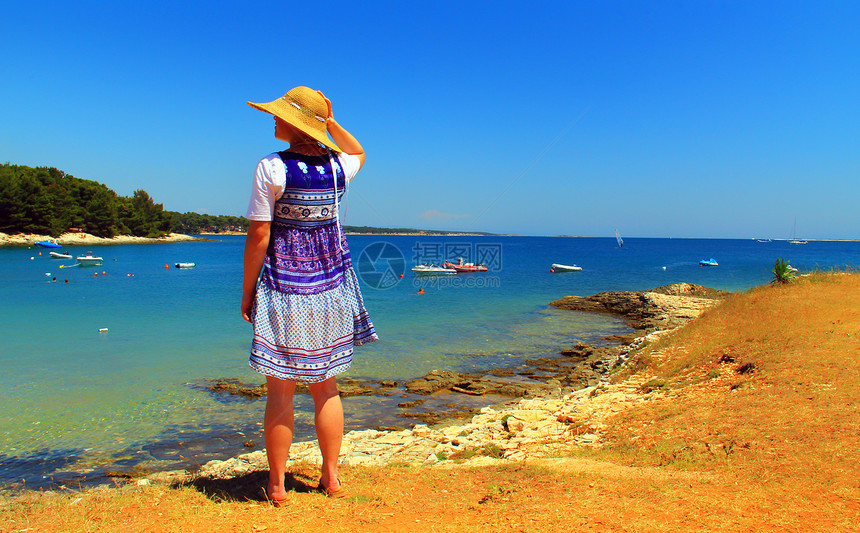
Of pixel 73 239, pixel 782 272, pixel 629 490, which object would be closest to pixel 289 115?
pixel 629 490

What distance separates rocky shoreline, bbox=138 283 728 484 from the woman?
4.59ft

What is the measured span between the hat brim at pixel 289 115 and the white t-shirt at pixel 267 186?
0.25 m

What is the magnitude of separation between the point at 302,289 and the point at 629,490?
262 cm

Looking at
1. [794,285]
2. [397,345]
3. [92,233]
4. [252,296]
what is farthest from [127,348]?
[92,233]

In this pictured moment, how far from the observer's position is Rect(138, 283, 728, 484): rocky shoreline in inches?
217

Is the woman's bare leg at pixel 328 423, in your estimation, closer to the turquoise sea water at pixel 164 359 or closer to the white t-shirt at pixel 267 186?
the white t-shirt at pixel 267 186

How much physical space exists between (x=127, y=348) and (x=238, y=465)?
423 inches

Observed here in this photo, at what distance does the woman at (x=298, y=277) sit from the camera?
2.94 meters

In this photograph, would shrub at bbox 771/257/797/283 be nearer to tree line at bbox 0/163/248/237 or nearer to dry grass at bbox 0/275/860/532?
dry grass at bbox 0/275/860/532

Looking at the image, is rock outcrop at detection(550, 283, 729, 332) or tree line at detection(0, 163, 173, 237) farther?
tree line at detection(0, 163, 173, 237)

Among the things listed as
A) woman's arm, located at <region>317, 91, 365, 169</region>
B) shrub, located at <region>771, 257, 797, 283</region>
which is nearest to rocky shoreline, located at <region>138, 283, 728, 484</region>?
woman's arm, located at <region>317, 91, 365, 169</region>

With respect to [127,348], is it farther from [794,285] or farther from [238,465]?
[794,285]

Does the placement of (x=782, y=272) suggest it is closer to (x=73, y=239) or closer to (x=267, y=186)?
(x=267, y=186)

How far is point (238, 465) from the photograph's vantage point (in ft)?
18.9
